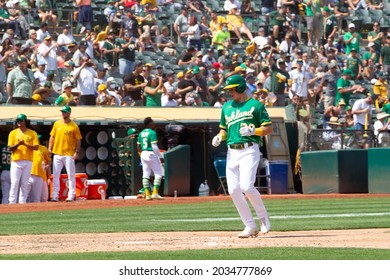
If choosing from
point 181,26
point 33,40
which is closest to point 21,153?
point 33,40

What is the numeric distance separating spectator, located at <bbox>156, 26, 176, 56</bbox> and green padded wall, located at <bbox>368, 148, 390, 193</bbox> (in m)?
6.69

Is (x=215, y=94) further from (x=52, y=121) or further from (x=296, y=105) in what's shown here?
(x=52, y=121)

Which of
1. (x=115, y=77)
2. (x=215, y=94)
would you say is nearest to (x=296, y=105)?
(x=215, y=94)

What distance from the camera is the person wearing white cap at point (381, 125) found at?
26672mm

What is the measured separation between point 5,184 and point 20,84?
2.13 metres

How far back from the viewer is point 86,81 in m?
25.0

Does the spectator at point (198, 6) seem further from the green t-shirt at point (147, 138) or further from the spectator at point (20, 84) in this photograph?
the green t-shirt at point (147, 138)

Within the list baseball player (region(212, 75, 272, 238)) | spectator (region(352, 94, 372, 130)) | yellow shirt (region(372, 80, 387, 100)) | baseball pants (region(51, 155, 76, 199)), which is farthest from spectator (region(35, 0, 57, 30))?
baseball player (region(212, 75, 272, 238))

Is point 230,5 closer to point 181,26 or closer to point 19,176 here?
point 181,26

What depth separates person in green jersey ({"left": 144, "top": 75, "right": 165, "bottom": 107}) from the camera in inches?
1014

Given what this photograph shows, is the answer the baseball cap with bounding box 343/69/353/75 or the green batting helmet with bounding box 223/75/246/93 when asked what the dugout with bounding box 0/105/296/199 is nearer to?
the baseball cap with bounding box 343/69/353/75

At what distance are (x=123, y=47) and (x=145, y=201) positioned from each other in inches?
215

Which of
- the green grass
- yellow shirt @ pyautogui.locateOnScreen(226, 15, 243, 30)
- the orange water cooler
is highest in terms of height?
yellow shirt @ pyautogui.locateOnScreen(226, 15, 243, 30)

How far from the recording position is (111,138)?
25.3 meters
